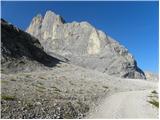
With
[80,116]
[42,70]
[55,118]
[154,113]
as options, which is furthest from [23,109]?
[42,70]

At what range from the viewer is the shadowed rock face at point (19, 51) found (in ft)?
307

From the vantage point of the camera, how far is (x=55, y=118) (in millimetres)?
31859

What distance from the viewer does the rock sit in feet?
299

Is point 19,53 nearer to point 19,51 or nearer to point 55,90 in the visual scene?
point 19,51

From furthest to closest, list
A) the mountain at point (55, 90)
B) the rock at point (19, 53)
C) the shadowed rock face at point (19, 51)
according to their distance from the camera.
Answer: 1. the shadowed rock face at point (19, 51)
2. the rock at point (19, 53)
3. the mountain at point (55, 90)

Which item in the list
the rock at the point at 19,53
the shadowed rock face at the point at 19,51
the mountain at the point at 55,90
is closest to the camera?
the mountain at the point at 55,90

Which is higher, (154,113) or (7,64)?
(7,64)

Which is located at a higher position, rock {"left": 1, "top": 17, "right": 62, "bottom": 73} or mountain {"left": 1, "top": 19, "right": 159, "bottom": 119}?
rock {"left": 1, "top": 17, "right": 62, "bottom": 73}

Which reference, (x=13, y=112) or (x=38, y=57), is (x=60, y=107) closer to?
(x=13, y=112)

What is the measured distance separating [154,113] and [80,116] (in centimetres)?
988

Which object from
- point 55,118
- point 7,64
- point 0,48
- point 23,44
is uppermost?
point 23,44

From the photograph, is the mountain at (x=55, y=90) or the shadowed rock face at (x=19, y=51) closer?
the mountain at (x=55, y=90)

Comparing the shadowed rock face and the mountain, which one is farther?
the shadowed rock face

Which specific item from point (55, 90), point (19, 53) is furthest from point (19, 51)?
point (55, 90)
